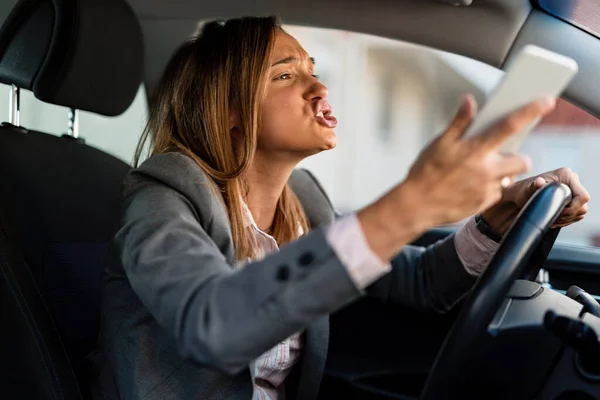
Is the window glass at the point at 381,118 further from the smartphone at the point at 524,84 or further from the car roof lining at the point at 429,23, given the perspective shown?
the smartphone at the point at 524,84

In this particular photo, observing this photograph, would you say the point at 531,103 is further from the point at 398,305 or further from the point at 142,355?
the point at 398,305

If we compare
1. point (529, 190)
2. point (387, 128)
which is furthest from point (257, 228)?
point (387, 128)

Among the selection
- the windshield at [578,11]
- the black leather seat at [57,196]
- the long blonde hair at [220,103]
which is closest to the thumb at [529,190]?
the windshield at [578,11]

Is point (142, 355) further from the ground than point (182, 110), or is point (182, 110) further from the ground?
point (182, 110)

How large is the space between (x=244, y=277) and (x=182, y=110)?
69cm

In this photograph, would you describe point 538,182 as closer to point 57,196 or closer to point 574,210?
point 574,210

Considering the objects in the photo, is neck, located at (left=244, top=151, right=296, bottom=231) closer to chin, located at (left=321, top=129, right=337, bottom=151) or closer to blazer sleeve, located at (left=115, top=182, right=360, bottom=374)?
chin, located at (left=321, top=129, right=337, bottom=151)

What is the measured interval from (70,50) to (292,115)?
0.49 metres

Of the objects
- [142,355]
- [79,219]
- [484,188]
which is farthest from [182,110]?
[484,188]

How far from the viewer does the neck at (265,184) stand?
Answer: 4.91 feet

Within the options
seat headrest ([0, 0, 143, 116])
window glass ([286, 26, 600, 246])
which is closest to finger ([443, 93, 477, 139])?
seat headrest ([0, 0, 143, 116])

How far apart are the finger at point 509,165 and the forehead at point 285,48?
0.75 m

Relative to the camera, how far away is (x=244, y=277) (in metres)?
0.87

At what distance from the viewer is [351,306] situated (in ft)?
6.23
